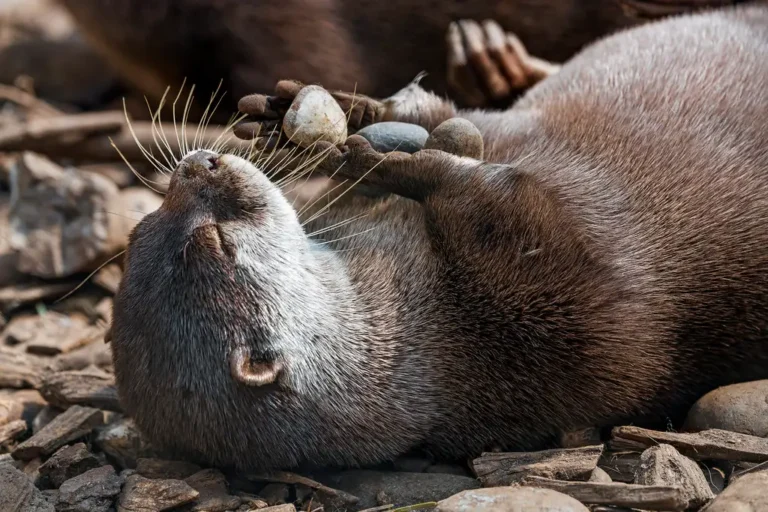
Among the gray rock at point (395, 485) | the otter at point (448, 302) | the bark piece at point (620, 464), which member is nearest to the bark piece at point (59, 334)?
the otter at point (448, 302)

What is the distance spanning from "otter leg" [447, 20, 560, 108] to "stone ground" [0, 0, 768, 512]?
181 centimetres

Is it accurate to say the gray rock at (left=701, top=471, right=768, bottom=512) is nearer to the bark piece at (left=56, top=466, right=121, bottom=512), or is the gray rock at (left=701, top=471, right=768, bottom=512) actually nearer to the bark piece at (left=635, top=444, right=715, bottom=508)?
the bark piece at (left=635, top=444, right=715, bottom=508)

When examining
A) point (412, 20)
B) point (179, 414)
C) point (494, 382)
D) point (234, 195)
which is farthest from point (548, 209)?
point (412, 20)

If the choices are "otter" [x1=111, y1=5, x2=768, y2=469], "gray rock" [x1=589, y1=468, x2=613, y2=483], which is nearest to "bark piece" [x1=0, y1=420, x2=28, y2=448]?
"otter" [x1=111, y1=5, x2=768, y2=469]

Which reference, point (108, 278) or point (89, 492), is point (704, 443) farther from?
point (108, 278)

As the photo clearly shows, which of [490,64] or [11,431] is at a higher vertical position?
[490,64]

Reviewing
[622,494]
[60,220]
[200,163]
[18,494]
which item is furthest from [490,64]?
[18,494]

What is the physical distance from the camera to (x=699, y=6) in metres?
4.38

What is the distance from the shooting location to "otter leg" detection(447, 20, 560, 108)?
4293 mm

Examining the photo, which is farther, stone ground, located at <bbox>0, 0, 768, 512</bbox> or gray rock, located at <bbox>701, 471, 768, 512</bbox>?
stone ground, located at <bbox>0, 0, 768, 512</bbox>

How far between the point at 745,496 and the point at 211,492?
5.24ft

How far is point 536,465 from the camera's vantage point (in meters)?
2.69

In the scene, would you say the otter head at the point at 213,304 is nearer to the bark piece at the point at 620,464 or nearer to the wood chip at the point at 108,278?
the bark piece at the point at 620,464

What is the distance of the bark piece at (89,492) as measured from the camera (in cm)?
272
